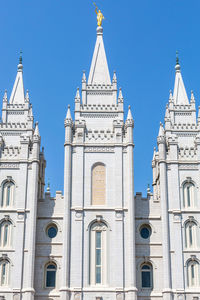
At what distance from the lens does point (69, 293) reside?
42.3 metres

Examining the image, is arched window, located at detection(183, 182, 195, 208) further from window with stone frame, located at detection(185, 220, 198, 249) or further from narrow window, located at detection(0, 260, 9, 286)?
narrow window, located at detection(0, 260, 9, 286)

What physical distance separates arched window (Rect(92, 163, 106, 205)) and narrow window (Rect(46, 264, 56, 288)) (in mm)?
5909

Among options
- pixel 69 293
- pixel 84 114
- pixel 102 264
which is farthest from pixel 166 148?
pixel 69 293

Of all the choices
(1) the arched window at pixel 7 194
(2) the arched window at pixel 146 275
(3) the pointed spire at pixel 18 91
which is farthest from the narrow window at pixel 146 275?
(3) the pointed spire at pixel 18 91

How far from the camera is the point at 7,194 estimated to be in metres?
46.2

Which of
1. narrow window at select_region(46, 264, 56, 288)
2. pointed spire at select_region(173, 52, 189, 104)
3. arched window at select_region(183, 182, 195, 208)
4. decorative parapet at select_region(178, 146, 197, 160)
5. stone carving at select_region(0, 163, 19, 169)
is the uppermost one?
pointed spire at select_region(173, 52, 189, 104)

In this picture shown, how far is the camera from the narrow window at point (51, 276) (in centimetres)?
4384

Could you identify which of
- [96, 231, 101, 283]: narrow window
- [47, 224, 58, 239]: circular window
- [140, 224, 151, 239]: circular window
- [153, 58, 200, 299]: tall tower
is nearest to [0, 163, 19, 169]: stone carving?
[47, 224, 58, 239]: circular window

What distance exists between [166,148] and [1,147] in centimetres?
1370

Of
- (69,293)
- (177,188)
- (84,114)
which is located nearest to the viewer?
(69,293)

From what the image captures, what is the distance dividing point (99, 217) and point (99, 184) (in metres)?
2.80

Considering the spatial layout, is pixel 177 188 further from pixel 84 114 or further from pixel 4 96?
pixel 4 96

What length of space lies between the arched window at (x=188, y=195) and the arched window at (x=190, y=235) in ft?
5.03

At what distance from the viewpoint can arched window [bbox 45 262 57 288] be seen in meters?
43.8
